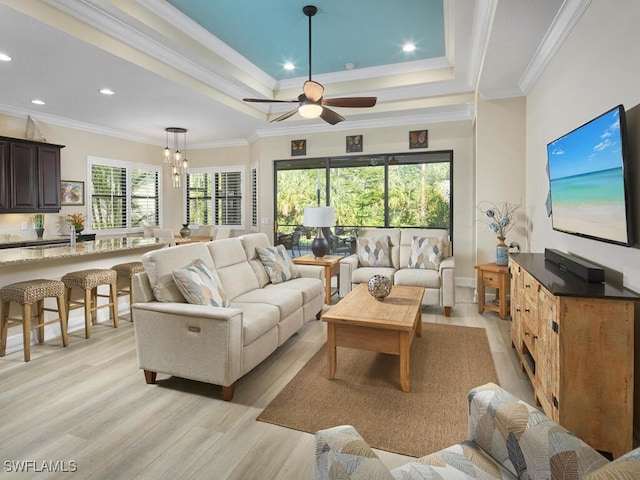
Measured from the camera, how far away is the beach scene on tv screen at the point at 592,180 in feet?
6.82

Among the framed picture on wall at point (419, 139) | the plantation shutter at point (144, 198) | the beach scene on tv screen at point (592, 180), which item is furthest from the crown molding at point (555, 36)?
the plantation shutter at point (144, 198)

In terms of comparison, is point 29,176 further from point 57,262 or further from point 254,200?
point 254,200

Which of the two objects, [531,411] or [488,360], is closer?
[531,411]

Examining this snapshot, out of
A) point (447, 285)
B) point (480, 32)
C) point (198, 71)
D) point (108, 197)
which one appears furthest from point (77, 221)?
point (480, 32)

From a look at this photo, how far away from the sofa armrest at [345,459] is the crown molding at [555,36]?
10.4 feet

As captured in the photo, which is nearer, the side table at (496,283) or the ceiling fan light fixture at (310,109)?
the ceiling fan light fixture at (310,109)

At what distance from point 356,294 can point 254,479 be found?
2.01 m

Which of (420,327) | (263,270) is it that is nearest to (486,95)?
(420,327)

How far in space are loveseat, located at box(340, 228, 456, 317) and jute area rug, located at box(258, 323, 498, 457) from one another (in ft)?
3.39

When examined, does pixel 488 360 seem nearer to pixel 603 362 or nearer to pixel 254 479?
pixel 603 362

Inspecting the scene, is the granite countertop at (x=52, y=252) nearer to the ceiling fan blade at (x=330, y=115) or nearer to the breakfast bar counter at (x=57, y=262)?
the breakfast bar counter at (x=57, y=262)

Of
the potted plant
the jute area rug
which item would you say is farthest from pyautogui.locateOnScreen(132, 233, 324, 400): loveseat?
the potted plant

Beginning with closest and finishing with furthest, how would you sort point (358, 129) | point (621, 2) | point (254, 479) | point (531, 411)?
point (531, 411) → point (254, 479) → point (621, 2) → point (358, 129)

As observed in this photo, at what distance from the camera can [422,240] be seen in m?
5.20
